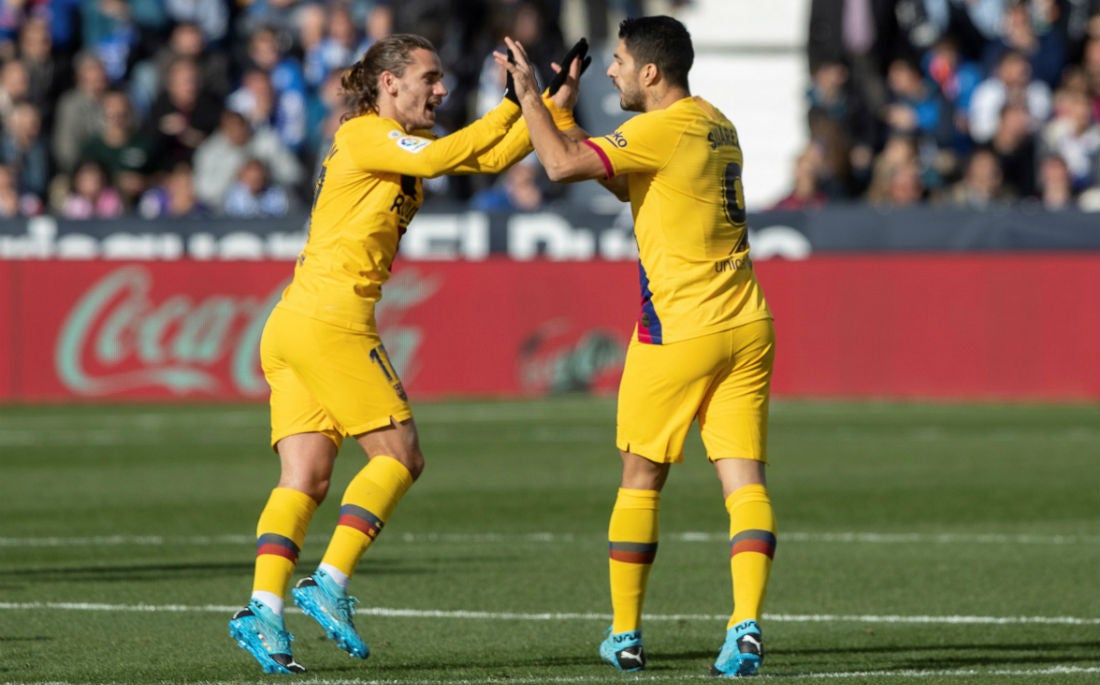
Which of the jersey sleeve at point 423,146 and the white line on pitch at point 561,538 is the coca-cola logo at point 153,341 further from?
the jersey sleeve at point 423,146

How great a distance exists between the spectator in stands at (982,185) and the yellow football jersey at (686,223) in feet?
45.4

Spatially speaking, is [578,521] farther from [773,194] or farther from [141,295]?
[773,194]

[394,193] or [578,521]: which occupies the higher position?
[394,193]

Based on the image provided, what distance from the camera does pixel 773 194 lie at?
2405cm

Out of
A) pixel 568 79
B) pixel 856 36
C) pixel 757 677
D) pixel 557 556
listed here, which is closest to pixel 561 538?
pixel 557 556

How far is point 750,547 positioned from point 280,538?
160 cm

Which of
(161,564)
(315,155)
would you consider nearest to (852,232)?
(315,155)

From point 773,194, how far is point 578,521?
12310 millimetres

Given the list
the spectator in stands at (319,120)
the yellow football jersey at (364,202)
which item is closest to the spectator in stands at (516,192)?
the spectator in stands at (319,120)

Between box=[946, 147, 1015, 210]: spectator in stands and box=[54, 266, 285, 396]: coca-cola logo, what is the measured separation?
6747mm

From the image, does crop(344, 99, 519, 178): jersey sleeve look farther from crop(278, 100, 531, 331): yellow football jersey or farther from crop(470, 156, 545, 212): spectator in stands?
crop(470, 156, 545, 212): spectator in stands

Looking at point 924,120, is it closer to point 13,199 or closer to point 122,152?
point 122,152

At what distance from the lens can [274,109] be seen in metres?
23.4

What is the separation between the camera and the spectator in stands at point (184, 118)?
76.5ft
